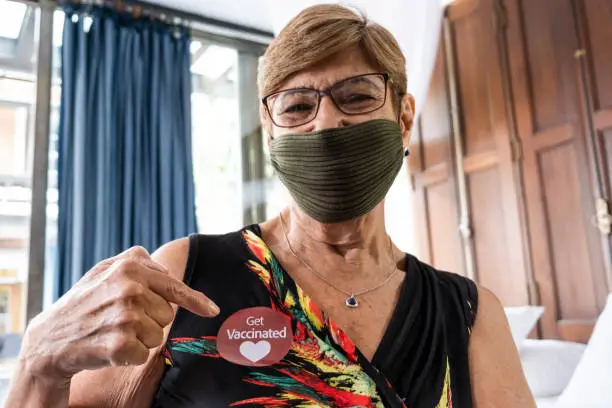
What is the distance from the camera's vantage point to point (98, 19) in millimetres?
2898

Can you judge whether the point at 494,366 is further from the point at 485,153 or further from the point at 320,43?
the point at 485,153

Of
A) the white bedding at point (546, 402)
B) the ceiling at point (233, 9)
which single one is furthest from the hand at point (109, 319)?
the ceiling at point (233, 9)

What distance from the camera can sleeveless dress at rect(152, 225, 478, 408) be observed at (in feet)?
2.45

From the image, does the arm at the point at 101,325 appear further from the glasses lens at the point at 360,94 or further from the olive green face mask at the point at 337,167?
the glasses lens at the point at 360,94

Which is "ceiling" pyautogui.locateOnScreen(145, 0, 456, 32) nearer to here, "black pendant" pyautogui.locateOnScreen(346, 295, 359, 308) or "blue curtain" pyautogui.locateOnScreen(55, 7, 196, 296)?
"blue curtain" pyautogui.locateOnScreen(55, 7, 196, 296)

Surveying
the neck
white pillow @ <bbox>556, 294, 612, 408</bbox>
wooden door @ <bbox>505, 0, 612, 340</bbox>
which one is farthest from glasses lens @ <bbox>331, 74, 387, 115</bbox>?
wooden door @ <bbox>505, 0, 612, 340</bbox>

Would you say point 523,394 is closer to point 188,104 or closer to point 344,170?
point 344,170

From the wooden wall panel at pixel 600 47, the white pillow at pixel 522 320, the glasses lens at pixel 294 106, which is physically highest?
the wooden wall panel at pixel 600 47

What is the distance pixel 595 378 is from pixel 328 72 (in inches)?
47.1

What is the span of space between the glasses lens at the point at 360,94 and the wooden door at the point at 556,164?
4.77ft

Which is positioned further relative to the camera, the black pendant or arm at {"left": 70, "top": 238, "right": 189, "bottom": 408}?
the black pendant

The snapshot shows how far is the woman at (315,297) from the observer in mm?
641

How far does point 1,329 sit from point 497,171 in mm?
2532

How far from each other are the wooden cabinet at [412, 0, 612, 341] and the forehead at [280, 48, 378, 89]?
4.83 ft
